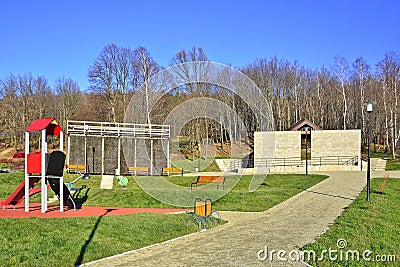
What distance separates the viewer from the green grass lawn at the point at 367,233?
8.73 metres

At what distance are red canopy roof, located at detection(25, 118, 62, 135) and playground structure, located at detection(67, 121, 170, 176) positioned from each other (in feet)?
48.3

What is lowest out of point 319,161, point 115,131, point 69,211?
point 69,211

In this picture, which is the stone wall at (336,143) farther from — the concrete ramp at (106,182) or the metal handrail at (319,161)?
Answer: the concrete ramp at (106,182)

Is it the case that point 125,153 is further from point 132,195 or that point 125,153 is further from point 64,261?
point 64,261

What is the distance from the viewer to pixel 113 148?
31953mm

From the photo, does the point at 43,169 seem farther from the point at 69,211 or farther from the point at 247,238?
the point at 247,238

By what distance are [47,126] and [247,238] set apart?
9.01m

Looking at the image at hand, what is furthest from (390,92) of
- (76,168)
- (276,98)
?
(76,168)

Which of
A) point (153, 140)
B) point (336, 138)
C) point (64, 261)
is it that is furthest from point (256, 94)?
point (336, 138)

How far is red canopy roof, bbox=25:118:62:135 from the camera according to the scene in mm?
15505

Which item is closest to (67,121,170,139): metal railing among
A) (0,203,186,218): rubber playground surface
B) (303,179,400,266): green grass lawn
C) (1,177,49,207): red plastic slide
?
(0,203,186,218): rubber playground surface

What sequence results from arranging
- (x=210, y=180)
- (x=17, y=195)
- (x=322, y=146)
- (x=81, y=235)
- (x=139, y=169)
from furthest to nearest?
1. (x=322, y=146)
2. (x=139, y=169)
3. (x=210, y=180)
4. (x=17, y=195)
5. (x=81, y=235)

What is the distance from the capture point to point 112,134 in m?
32.2

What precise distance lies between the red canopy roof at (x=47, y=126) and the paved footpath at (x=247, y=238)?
24.0 feet
